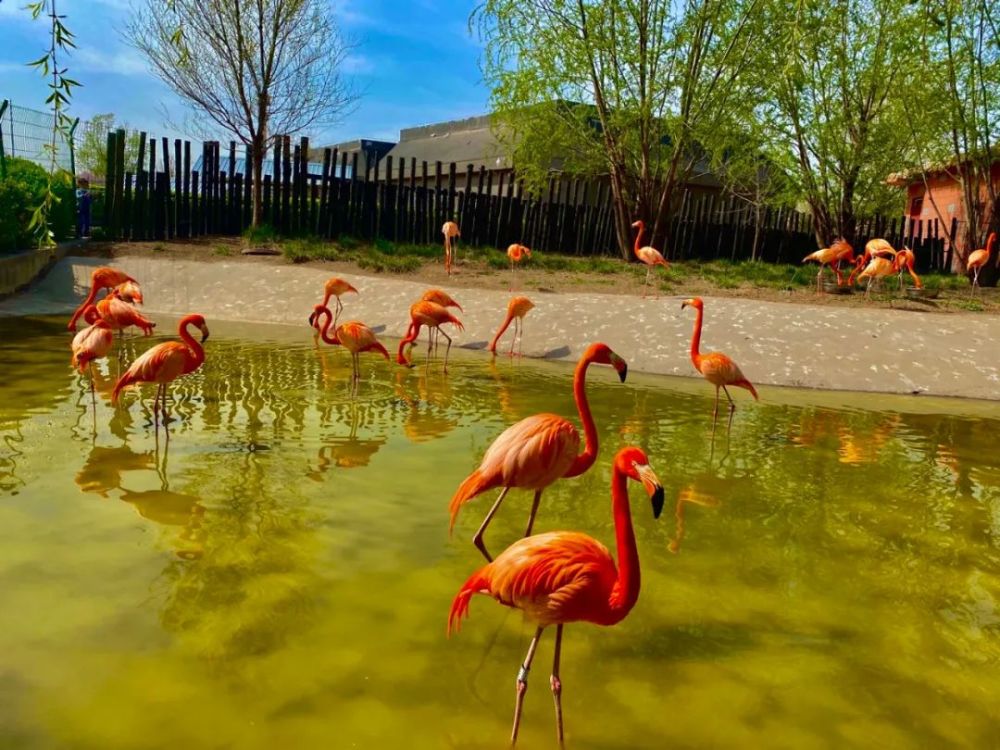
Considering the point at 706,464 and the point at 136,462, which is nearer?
the point at 136,462

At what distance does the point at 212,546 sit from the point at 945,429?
22.6 ft

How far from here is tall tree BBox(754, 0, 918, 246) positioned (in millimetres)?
16109

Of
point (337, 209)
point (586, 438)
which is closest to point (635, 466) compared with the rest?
point (586, 438)

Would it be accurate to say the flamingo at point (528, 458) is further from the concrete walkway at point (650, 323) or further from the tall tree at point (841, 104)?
the tall tree at point (841, 104)

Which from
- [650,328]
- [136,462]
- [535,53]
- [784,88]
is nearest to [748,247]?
[784,88]

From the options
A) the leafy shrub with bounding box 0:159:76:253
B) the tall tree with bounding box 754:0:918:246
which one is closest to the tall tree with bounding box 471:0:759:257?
the tall tree with bounding box 754:0:918:246

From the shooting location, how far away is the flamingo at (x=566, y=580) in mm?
2639

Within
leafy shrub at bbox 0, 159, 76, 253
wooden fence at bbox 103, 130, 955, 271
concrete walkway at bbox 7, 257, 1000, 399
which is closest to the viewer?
concrete walkway at bbox 7, 257, 1000, 399

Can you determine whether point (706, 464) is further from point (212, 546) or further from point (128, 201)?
point (128, 201)

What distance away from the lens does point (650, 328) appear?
11.0m

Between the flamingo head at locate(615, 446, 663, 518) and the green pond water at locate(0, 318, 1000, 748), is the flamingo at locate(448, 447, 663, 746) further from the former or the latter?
the green pond water at locate(0, 318, 1000, 748)

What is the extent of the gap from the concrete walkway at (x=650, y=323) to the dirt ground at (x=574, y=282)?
0.85 meters

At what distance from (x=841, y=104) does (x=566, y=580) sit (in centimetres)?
1809

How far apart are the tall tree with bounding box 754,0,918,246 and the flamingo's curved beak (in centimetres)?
1497
